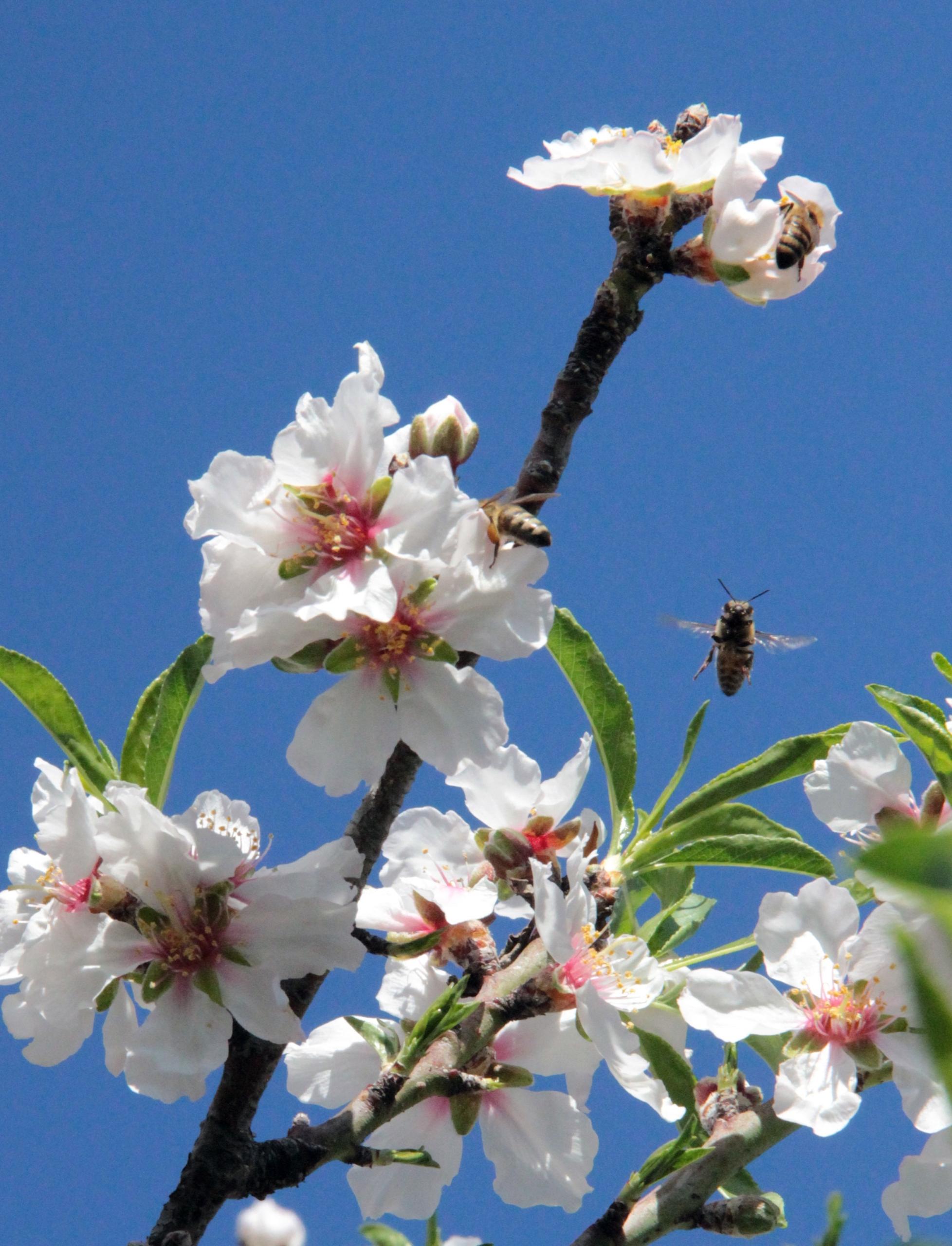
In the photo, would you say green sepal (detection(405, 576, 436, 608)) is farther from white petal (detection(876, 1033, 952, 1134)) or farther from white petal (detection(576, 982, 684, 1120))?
white petal (detection(876, 1033, 952, 1134))

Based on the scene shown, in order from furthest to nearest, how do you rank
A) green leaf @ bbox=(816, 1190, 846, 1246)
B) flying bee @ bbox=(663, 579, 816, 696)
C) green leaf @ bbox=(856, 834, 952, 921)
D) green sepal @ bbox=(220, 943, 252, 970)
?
flying bee @ bbox=(663, 579, 816, 696) → green sepal @ bbox=(220, 943, 252, 970) → green leaf @ bbox=(816, 1190, 846, 1246) → green leaf @ bbox=(856, 834, 952, 921)

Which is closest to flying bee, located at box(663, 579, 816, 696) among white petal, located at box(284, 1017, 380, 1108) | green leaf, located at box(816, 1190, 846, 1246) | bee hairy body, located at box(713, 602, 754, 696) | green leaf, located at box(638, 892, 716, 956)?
bee hairy body, located at box(713, 602, 754, 696)

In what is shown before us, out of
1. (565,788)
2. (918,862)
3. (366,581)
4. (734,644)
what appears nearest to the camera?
(918,862)

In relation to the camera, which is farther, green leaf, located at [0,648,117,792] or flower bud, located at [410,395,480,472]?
green leaf, located at [0,648,117,792]

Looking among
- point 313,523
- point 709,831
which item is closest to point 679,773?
point 709,831

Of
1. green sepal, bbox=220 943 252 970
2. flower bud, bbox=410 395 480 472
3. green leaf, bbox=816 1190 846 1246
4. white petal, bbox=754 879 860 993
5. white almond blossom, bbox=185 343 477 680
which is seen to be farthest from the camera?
white petal, bbox=754 879 860 993

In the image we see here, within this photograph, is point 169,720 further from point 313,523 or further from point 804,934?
point 804,934
